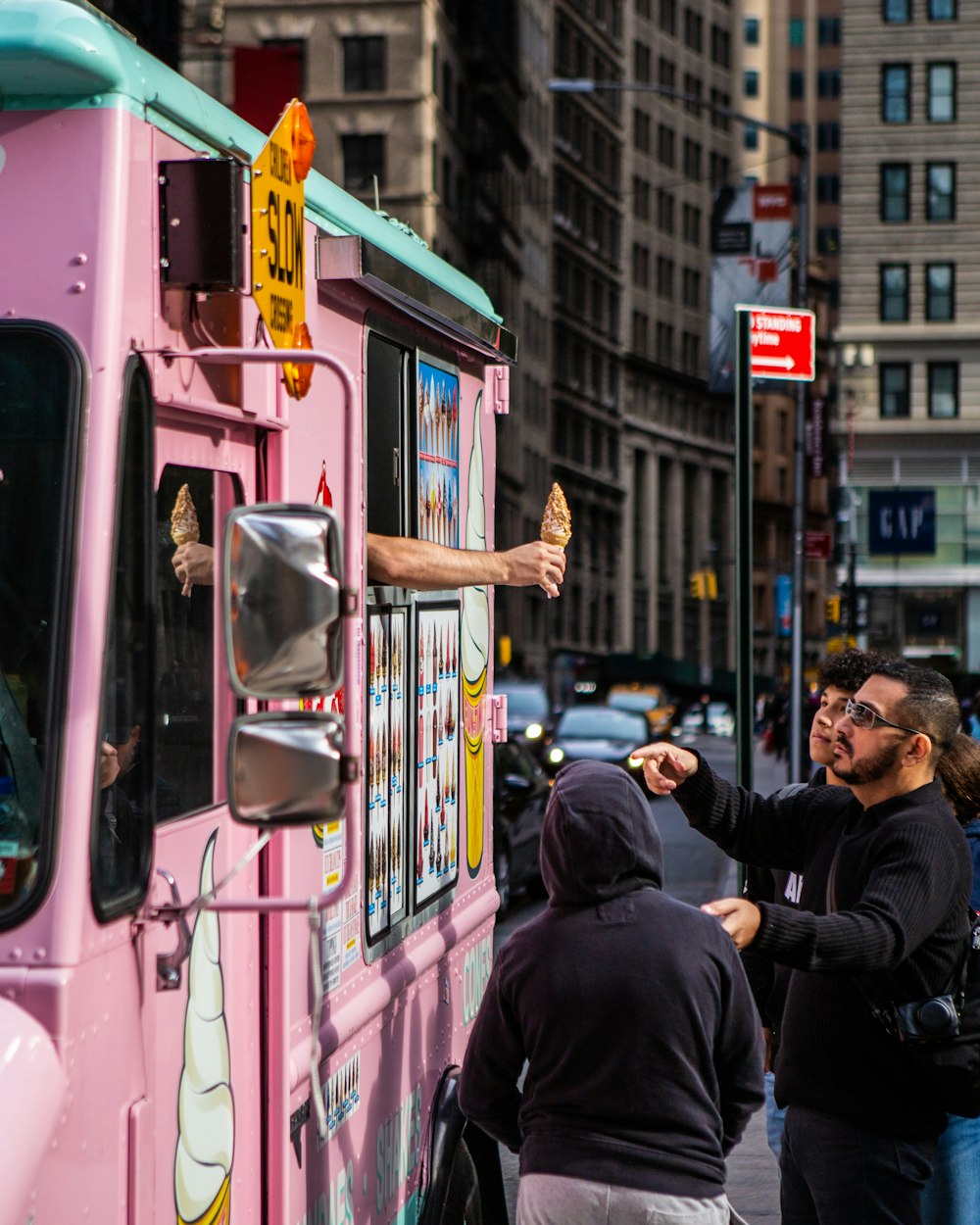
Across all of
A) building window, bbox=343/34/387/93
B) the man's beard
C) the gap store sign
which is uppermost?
building window, bbox=343/34/387/93

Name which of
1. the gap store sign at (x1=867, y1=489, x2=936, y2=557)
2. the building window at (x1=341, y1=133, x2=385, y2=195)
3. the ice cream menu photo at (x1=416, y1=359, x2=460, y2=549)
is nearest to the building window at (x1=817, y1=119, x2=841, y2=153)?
the building window at (x1=341, y1=133, x2=385, y2=195)

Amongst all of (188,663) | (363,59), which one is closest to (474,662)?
(188,663)

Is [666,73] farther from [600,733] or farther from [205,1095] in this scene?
[205,1095]

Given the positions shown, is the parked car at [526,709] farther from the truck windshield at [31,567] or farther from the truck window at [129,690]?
the truck windshield at [31,567]

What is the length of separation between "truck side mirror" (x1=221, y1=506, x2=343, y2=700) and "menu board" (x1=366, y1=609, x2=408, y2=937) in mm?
1486

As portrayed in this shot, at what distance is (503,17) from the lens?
68.8 metres

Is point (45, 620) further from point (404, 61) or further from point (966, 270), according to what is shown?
point (966, 270)

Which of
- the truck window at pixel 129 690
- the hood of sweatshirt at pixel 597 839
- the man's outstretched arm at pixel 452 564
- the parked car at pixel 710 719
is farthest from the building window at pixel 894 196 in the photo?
the truck window at pixel 129 690

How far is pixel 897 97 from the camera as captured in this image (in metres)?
66.8

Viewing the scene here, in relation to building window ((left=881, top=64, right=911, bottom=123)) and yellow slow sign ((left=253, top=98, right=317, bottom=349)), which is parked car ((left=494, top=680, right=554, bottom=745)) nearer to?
yellow slow sign ((left=253, top=98, right=317, bottom=349))

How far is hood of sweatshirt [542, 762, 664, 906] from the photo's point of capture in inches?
148

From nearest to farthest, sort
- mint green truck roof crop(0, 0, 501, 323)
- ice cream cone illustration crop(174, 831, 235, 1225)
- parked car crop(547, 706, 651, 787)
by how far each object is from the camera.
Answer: mint green truck roof crop(0, 0, 501, 323) < ice cream cone illustration crop(174, 831, 235, 1225) < parked car crop(547, 706, 651, 787)

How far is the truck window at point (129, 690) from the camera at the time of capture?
114 inches

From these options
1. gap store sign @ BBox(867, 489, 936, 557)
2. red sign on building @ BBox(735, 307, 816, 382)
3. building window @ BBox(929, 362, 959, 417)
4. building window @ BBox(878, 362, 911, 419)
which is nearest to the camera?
red sign on building @ BBox(735, 307, 816, 382)
